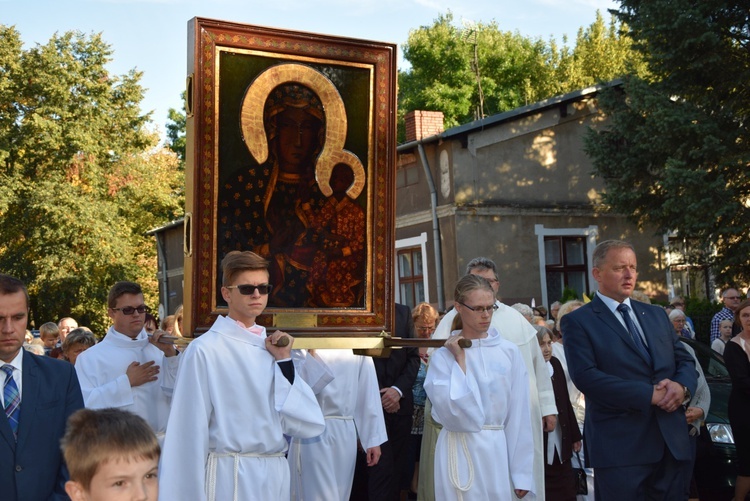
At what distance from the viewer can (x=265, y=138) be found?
6.60 meters

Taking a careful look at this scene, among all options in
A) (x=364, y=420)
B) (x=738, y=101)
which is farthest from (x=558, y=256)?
(x=364, y=420)

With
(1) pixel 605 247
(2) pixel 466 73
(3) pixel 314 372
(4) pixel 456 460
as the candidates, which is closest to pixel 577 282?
(1) pixel 605 247

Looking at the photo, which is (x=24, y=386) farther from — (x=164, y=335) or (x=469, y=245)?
(x=469, y=245)

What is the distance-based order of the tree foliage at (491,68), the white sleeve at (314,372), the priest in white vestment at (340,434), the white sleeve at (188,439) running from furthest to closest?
the tree foliage at (491,68) → the priest in white vestment at (340,434) → the white sleeve at (314,372) → the white sleeve at (188,439)

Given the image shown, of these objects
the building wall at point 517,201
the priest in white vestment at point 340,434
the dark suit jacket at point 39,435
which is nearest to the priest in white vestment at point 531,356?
the priest in white vestment at point 340,434

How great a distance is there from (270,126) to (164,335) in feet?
5.71

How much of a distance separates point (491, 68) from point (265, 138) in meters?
44.6

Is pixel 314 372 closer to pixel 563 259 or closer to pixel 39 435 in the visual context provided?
pixel 39 435

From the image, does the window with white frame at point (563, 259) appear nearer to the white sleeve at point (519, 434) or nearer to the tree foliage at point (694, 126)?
the tree foliage at point (694, 126)

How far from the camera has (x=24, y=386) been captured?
500 centimetres

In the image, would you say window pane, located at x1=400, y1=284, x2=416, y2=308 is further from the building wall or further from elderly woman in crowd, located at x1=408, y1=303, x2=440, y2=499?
elderly woman in crowd, located at x1=408, y1=303, x2=440, y2=499

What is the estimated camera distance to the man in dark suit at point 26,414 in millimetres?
4844

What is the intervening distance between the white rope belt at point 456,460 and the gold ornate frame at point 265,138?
0.88m

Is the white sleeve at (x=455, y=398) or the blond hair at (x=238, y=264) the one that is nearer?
the blond hair at (x=238, y=264)
